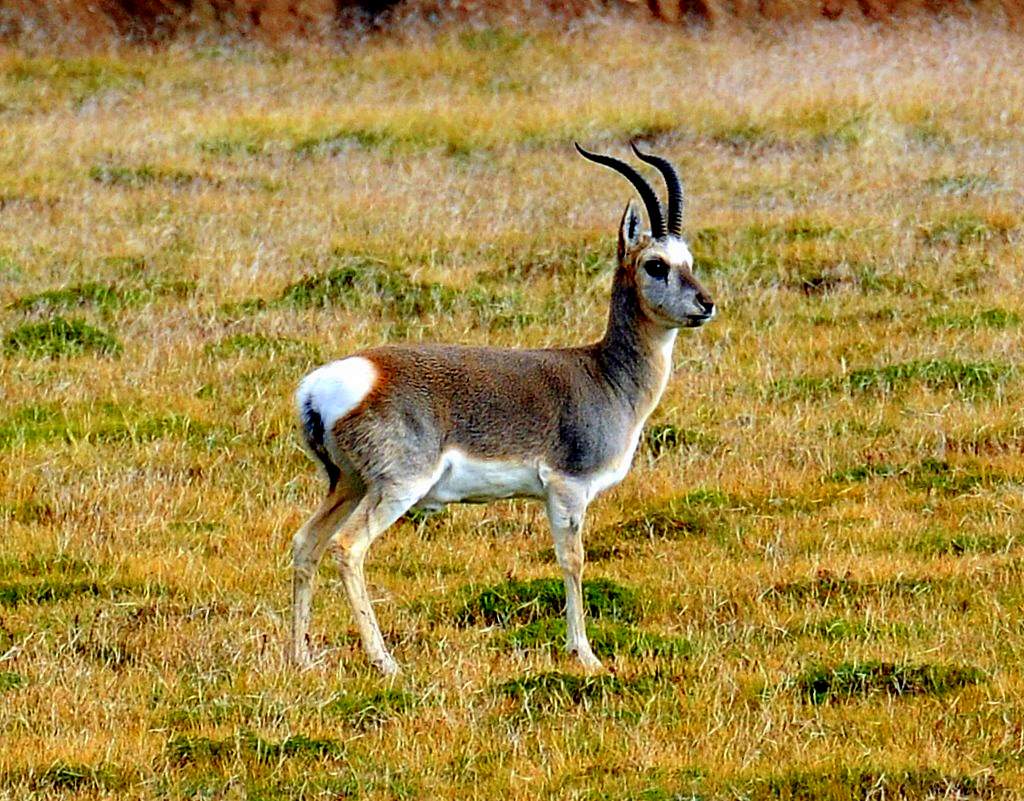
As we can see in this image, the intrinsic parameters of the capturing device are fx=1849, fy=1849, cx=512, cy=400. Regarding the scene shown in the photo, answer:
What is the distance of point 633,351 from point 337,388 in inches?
61.7

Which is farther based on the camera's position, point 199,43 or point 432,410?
point 199,43

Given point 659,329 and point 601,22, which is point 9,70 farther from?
point 659,329

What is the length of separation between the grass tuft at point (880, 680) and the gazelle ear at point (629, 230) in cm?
230

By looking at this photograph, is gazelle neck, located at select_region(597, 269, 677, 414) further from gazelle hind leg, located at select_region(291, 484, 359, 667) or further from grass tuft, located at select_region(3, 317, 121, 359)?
grass tuft, located at select_region(3, 317, 121, 359)

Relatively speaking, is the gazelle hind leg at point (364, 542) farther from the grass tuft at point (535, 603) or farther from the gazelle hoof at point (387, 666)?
the grass tuft at point (535, 603)

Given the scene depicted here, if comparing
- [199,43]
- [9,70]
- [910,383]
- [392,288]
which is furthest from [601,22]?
[910,383]

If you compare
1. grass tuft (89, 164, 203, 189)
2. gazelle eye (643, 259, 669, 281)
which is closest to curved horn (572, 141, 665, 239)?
A: gazelle eye (643, 259, 669, 281)

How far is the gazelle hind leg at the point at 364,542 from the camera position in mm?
7316

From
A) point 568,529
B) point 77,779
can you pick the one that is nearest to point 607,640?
point 568,529

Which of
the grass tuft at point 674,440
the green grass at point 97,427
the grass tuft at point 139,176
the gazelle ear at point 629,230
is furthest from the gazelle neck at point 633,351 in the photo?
the grass tuft at point 139,176

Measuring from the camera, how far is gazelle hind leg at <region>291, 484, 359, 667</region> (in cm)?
746

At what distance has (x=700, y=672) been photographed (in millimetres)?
7066

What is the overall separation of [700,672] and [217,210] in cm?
1155

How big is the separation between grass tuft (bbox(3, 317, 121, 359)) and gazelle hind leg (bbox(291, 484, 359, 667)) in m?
5.05
